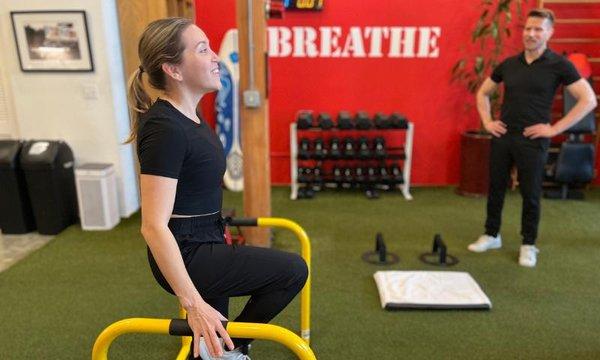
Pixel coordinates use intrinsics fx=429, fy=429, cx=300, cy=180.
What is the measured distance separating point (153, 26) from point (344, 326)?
5.82 ft

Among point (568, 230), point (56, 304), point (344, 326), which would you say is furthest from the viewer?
point (568, 230)

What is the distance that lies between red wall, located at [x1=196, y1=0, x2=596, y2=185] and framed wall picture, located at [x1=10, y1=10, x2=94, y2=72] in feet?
4.54

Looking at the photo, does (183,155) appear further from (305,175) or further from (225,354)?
(305,175)

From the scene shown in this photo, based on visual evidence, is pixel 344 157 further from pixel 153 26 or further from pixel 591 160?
pixel 153 26

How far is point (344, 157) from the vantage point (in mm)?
4453

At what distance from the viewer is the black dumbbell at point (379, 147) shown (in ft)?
14.5

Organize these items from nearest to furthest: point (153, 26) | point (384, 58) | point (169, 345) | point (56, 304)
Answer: point (153, 26) < point (169, 345) < point (56, 304) < point (384, 58)

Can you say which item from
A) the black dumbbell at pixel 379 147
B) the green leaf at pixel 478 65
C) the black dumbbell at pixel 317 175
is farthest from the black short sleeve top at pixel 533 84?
the black dumbbell at pixel 317 175

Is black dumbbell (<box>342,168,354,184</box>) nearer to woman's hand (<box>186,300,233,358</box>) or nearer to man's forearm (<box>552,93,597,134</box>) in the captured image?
man's forearm (<box>552,93,597,134</box>)

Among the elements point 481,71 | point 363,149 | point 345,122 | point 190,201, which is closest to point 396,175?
point 363,149

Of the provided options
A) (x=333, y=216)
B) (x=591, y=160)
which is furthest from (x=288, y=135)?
(x=591, y=160)

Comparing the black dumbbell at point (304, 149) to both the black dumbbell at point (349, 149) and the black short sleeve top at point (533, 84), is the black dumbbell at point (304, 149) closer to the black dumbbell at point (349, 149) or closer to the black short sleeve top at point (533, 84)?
the black dumbbell at point (349, 149)

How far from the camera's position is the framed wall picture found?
3.44 meters

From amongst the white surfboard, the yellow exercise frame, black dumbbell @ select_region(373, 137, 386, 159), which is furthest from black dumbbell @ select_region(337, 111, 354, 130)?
the yellow exercise frame
